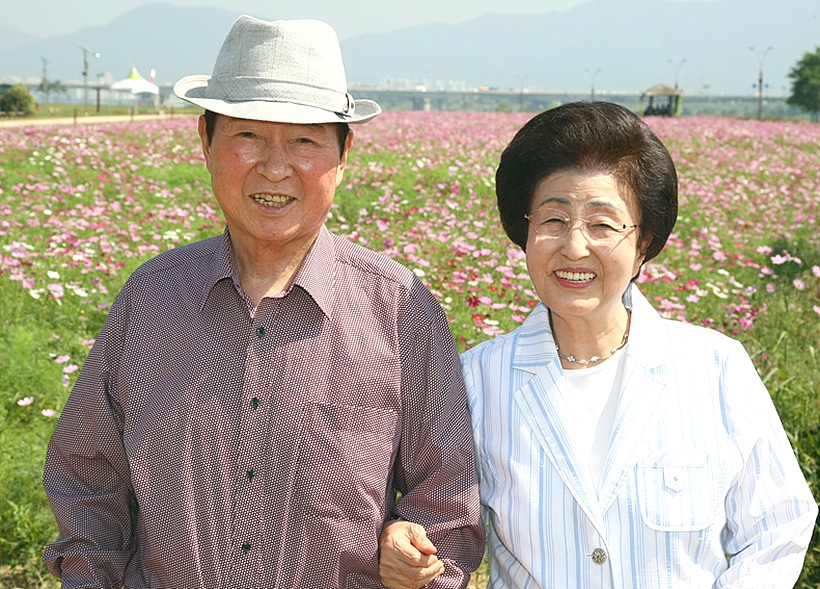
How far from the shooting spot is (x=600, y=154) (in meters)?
2.00

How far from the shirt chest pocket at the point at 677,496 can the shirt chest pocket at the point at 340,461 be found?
2.00 ft

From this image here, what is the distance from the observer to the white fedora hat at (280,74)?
6.32 ft

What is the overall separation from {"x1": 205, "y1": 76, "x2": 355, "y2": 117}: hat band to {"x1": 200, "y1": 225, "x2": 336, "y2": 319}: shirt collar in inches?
12.4

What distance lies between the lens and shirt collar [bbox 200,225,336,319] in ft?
6.44

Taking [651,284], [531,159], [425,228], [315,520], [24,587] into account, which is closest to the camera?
[315,520]

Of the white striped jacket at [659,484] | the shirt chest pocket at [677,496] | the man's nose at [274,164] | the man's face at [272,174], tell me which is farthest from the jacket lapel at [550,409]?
the man's nose at [274,164]

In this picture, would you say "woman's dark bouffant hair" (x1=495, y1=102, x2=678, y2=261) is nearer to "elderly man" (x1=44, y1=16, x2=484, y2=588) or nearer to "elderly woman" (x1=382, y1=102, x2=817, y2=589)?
"elderly woman" (x1=382, y1=102, x2=817, y2=589)

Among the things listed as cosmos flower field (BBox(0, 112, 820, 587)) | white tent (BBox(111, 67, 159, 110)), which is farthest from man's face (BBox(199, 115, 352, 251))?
white tent (BBox(111, 67, 159, 110))

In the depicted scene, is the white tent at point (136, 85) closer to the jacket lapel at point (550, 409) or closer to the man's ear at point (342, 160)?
the man's ear at point (342, 160)

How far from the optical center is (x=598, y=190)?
6.56ft

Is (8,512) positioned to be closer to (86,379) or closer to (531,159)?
(86,379)

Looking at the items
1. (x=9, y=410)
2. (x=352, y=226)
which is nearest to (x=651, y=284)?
(x=352, y=226)

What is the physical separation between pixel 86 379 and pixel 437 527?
0.88 m

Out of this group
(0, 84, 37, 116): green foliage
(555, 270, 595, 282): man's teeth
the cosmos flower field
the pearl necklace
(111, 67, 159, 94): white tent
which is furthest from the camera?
(0, 84, 37, 116): green foliage
